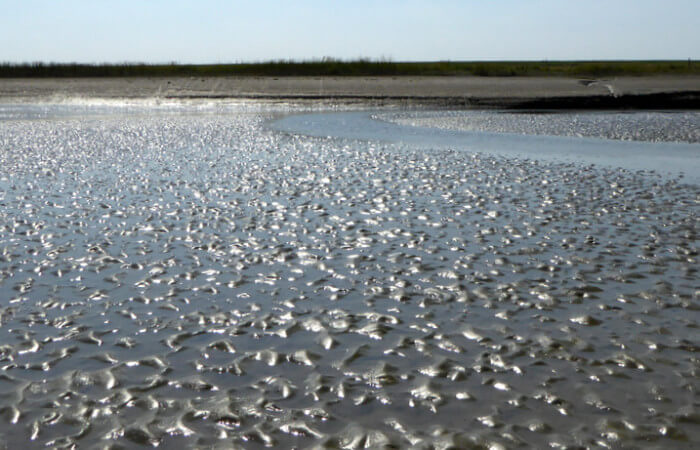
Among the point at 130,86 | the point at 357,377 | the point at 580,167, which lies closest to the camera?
the point at 357,377

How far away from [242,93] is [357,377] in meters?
46.6

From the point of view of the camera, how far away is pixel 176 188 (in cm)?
1450

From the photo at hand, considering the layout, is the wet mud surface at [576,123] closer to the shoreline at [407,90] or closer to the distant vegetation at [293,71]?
the shoreline at [407,90]

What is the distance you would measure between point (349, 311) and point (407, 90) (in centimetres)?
4428

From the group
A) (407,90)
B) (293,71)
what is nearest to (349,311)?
(407,90)

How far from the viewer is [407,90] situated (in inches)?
1975

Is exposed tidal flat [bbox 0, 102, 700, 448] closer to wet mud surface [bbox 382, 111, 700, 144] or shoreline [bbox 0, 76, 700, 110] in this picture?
wet mud surface [bbox 382, 111, 700, 144]

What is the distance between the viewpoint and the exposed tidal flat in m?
5.08

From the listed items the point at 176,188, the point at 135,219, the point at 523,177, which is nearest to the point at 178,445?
the point at 135,219

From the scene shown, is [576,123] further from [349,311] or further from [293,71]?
[293,71]

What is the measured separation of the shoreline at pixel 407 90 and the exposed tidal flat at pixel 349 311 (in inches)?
1171

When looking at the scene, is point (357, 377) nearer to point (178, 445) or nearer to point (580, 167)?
point (178, 445)

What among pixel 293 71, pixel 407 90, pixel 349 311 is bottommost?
pixel 349 311

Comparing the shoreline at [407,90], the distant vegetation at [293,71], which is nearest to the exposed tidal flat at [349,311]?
the shoreline at [407,90]
